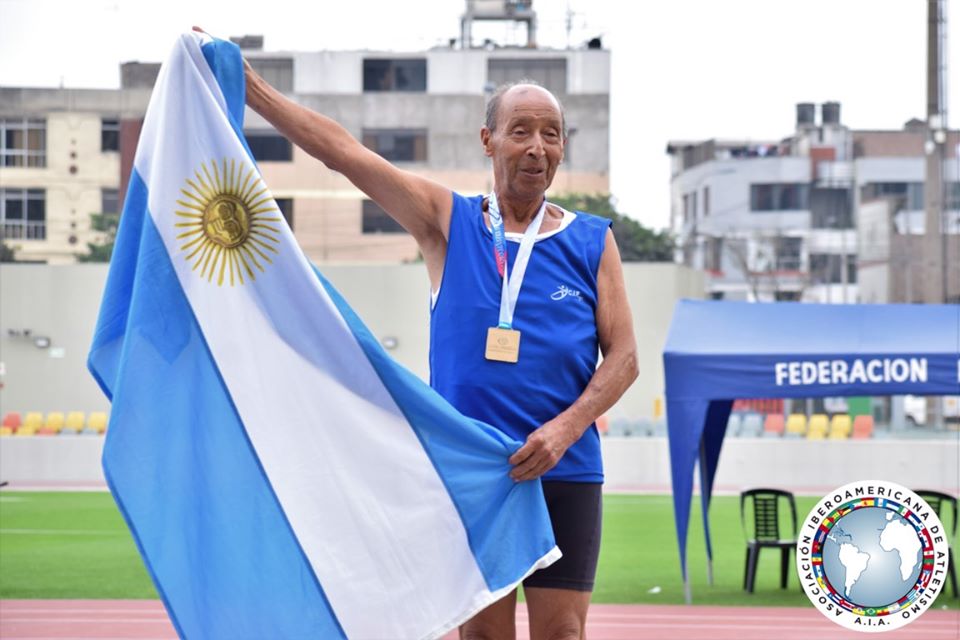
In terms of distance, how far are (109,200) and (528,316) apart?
5283 centimetres

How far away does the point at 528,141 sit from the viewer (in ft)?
12.1

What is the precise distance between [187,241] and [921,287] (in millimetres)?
54545

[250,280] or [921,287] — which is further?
[921,287]

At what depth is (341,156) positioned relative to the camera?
3.62 meters

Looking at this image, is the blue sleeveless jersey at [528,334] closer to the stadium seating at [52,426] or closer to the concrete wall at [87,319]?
the stadium seating at [52,426]

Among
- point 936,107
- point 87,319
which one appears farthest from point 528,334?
point 87,319

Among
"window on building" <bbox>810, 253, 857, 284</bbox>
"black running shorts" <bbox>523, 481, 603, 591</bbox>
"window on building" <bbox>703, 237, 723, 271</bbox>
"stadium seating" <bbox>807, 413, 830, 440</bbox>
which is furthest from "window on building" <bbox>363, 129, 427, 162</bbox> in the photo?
"black running shorts" <bbox>523, 481, 603, 591</bbox>

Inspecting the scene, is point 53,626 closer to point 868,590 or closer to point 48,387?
point 868,590

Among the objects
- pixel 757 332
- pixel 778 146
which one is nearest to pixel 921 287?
pixel 778 146

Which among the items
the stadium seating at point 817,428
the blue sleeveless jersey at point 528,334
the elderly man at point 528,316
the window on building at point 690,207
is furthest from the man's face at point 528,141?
the window on building at point 690,207

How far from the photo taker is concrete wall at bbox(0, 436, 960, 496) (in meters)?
26.8

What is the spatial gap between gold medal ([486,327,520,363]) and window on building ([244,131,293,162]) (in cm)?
5282

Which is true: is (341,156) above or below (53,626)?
above

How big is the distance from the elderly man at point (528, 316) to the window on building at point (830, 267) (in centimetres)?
6708
